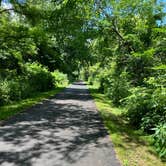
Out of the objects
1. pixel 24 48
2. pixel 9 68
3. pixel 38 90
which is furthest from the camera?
pixel 38 90

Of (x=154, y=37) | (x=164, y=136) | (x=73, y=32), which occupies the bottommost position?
(x=164, y=136)

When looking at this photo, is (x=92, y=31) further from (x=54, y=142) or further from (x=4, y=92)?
(x=54, y=142)

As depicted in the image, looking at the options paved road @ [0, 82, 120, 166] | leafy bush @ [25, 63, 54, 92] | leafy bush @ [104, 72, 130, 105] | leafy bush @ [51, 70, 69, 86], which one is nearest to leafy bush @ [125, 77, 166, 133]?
paved road @ [0, 82, 120, 166]

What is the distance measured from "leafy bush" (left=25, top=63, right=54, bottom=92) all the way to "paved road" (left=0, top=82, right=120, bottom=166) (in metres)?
12.7

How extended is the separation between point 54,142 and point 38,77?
19092mm

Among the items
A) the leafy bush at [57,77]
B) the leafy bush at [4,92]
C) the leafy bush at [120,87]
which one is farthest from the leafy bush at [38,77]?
the leafy bush at [120,87]

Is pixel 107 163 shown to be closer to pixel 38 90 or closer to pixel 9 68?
pixel 9 68

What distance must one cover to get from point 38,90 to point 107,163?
21.1 metres

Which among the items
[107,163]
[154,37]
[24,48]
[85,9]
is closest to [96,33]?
[85,9]

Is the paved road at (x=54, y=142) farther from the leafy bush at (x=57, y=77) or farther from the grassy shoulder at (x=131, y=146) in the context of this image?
the leafy bush at (x=57, y=77)

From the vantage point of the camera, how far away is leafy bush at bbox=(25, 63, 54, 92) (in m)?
24.6

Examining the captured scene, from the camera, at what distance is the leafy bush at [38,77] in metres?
24.6

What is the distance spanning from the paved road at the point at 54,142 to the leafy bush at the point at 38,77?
12.7 m

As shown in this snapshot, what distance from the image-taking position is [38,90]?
26938mm
